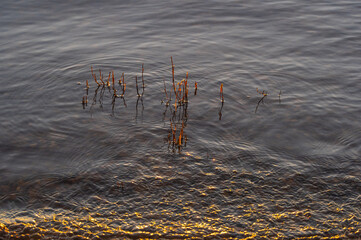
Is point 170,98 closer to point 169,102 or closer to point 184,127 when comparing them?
point 169,102

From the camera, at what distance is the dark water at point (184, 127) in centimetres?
645

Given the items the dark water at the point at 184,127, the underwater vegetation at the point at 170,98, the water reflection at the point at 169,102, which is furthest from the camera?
the underwater vegetation at the point at 170,98

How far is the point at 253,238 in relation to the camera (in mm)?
6070

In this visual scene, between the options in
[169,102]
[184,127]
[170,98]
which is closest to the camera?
[184,127]

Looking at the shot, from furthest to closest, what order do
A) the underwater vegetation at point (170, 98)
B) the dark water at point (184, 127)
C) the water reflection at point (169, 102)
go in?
the underwater vegetation at point (170, 98)
the water reflection at point (169, 102)
the dark water at point (184, 127)

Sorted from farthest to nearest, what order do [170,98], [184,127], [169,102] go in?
[170,98] → [169,102] → [184,127]

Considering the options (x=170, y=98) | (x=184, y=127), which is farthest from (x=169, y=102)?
(x=184, y=127)

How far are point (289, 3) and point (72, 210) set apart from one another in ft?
37.9

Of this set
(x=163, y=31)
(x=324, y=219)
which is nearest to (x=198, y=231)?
(x=324, y=219)

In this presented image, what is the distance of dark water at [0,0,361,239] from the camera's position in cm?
645

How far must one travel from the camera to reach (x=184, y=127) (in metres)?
8.71

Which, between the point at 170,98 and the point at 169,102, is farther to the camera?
the point at 170,98

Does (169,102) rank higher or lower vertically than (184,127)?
higher

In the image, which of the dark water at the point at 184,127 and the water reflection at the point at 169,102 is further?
the water reflection at the point at 169,102
